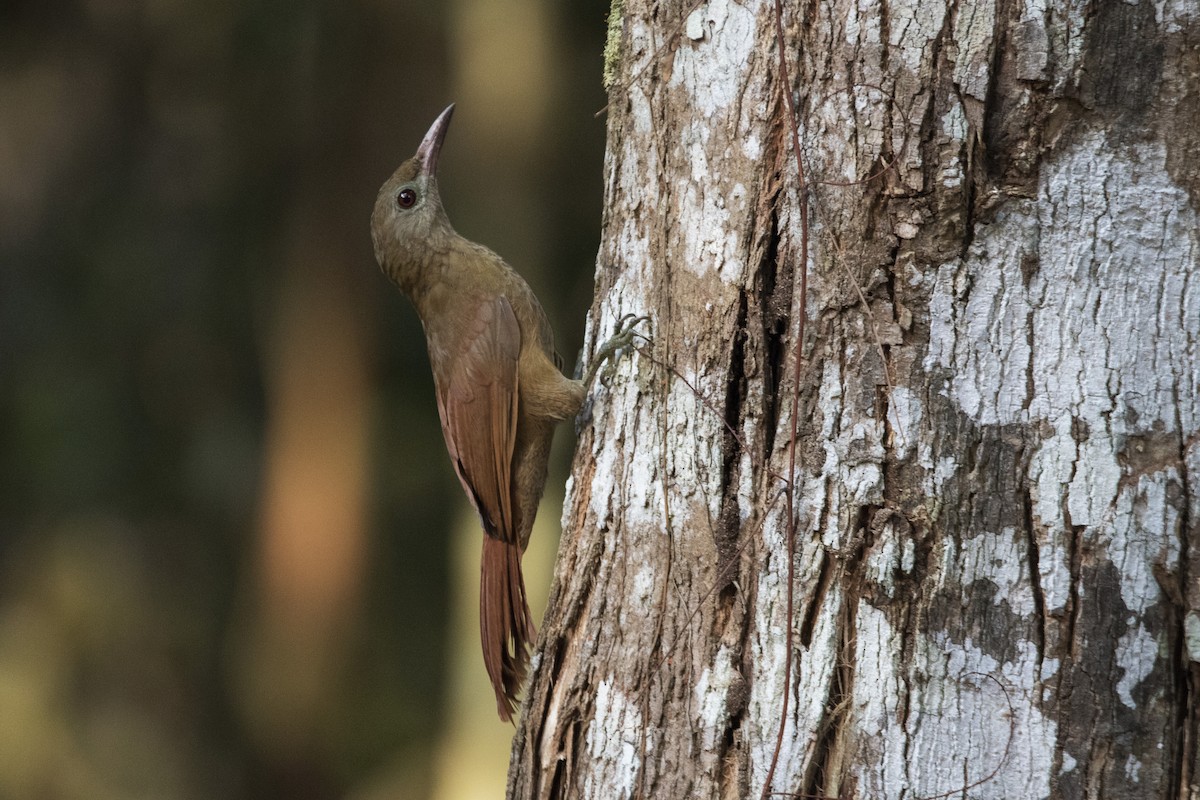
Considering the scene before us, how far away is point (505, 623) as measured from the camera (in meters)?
3.08

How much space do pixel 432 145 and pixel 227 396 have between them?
12.8 ft

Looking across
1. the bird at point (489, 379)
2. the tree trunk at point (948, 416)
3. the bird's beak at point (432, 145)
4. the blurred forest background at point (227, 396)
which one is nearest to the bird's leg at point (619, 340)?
the tree trunk at point (948, 416)

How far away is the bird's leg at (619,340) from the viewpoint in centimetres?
219

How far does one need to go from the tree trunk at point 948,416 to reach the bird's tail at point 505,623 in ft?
3.73

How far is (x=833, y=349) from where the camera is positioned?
1.81 m

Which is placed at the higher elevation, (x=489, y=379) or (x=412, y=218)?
(x=412, y=218)

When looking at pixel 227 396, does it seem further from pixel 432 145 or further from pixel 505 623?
pixel 505 623

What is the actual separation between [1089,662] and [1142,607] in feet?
0.36

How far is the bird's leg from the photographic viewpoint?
219 cm

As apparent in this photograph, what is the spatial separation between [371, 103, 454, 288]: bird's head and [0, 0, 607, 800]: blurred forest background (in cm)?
274

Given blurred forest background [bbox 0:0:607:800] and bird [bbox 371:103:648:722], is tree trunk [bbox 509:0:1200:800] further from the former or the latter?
blurred forest background [bbox 0:0:607:800]

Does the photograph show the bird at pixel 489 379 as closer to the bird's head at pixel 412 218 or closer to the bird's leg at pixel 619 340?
the bird's head at pixel 412 218

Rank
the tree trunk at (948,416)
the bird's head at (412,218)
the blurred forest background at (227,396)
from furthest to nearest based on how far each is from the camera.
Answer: the blurred forest background at (227,396), the bird's head at (412,218), the tree trunk at (948,416)

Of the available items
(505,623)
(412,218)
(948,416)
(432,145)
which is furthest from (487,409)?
(948,416)
